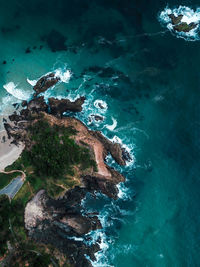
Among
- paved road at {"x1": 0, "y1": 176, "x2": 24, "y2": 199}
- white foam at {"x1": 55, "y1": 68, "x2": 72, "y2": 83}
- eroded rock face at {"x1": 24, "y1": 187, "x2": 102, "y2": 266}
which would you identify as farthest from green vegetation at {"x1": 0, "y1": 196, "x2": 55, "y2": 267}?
white foam at {"x1": 55, "y1": 68, "x2": 72, "y2": 83}

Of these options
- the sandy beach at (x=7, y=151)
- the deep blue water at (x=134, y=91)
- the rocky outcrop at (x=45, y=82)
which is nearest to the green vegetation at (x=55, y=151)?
the sandy beach at (x=7, y=151)

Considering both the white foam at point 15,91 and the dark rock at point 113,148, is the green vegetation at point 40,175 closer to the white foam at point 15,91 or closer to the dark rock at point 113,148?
the dark rock at point 113,148

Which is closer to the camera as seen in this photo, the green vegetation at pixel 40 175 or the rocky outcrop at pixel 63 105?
the green vegetation at pixel 40 175

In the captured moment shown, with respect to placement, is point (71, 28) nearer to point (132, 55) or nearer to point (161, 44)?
point (132, 55)

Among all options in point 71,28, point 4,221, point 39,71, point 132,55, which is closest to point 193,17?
point 132,55

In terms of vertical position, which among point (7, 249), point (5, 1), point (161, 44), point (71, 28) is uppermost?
point (5, 1)

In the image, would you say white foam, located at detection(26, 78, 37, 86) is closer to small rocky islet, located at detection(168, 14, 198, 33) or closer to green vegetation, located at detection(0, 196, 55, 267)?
green vegetation, located at detection(0, 196, 55, 267)
